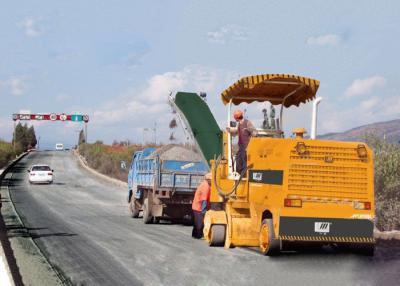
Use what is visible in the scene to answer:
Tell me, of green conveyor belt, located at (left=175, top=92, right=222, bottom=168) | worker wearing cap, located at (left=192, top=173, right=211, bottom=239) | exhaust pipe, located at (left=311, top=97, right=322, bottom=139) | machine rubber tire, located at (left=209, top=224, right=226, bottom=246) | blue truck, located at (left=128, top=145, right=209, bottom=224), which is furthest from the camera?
green conveyor belt, located at (left=175, top=92, right=222, bottom=168)

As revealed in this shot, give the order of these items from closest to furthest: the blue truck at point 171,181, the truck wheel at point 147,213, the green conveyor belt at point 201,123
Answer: the blue truck at point 171,181 < the truck wheel at point 147,213 < the green conveyor belt at point 201,123

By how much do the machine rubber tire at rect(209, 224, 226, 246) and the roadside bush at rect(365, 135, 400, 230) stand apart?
4359mm

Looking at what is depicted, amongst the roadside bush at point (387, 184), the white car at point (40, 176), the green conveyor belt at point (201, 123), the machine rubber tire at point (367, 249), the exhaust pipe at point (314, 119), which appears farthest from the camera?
the white car at point (40, 176)

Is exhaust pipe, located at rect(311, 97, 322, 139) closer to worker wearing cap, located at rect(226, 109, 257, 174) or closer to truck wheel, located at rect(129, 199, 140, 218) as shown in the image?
worker wearing cap, located at rect(226, 109, 257, 174)

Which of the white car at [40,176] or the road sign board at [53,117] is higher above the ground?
the road sign board at [53,117]

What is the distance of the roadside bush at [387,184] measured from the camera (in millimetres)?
13680

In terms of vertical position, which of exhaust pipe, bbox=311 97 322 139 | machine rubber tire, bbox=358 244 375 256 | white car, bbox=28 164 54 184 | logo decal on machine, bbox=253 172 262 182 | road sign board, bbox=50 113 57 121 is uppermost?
road sign board, bbox=50 113 57 121

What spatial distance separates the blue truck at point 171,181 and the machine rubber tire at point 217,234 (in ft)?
17.5

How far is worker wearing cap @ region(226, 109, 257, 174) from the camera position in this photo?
36.3ft

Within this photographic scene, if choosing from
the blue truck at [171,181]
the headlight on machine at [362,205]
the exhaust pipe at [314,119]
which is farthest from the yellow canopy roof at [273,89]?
the blue truck at [171,181]

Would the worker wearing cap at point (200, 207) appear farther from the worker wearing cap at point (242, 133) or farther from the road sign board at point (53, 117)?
the road sign board at point (53, 117)

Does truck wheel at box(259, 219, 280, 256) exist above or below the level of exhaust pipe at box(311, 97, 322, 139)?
below

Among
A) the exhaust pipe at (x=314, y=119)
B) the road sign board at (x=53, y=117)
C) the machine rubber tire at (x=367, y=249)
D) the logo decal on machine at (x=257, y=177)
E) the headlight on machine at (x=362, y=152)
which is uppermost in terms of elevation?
the road sign board at (x=53, y=117)

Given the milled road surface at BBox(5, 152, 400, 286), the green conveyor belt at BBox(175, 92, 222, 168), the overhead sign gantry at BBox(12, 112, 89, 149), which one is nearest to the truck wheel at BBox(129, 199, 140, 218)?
the milled road surface at BBox(5, 152, 400, 286)
